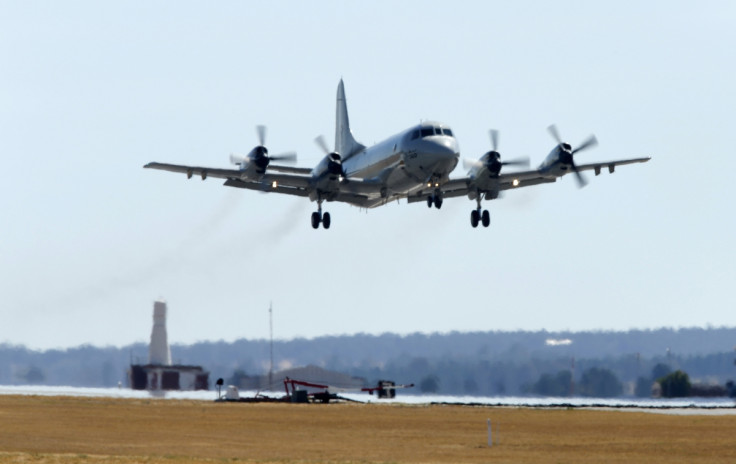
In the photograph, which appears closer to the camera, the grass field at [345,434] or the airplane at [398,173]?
the grass field at [345,434]

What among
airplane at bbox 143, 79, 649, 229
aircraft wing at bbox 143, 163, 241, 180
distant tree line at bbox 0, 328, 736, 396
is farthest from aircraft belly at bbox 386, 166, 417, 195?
distant tree line at bbox 0, 328, 736, 396

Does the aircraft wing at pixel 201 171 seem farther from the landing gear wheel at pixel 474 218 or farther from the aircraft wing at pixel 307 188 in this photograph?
the landing gear wheel at pixel 474 218

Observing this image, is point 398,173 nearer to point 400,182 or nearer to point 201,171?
point 400,182

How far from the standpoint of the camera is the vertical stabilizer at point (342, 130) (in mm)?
67188

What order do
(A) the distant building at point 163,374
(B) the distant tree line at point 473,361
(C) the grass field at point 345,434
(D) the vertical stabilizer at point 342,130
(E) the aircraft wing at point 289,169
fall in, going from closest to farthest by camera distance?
(C) the grass field at point 345,434, (E) the aircraft wing at point 289,169, (D) the vertical stabilizer at point 342,130, (B) the distant tree line at point 473,361, (A) the distant building at point 163,374

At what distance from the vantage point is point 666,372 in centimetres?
8469

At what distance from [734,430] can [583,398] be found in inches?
1029

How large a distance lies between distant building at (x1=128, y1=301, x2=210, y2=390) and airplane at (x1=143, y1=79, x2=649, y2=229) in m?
55.8

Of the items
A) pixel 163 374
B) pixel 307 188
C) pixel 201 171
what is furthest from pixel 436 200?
pixel 163 374

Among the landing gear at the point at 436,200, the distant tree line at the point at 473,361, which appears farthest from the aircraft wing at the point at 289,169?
the distant tree line at the point at 473,361

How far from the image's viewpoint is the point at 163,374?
360ft

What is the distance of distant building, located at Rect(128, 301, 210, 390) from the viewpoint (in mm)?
107438

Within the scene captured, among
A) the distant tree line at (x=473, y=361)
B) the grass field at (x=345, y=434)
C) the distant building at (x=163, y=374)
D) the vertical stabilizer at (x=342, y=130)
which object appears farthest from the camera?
the distant building at (x=163, y=374)

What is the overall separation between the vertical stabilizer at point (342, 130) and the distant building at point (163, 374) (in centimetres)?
4329
